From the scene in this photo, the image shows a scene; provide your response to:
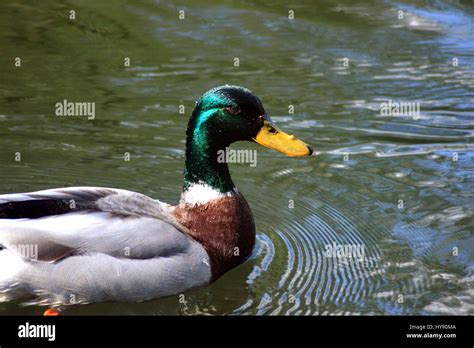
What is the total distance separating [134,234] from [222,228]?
0.76m

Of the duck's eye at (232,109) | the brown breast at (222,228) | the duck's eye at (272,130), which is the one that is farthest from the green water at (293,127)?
the duck's eye at (232,109)

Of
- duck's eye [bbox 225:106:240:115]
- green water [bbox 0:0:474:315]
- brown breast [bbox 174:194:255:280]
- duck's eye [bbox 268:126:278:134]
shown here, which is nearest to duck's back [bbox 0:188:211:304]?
green water [bbox 0:0:474:315]

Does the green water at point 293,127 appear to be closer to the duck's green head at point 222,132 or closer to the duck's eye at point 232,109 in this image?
the duck's green head at point 222,132

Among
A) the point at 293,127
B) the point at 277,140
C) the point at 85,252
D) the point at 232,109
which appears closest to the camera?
the point at 85,252

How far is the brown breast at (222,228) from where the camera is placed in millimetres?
6340

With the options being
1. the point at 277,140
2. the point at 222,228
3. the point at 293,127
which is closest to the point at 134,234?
the point at 222,228

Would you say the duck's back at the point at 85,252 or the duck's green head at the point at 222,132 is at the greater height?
the duck's green head at the point at 222,132

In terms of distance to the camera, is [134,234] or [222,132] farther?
[222,132]

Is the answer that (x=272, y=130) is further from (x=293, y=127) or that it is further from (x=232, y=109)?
(x=293, y=127)

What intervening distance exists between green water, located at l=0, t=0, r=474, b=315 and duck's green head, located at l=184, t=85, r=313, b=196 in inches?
28.2

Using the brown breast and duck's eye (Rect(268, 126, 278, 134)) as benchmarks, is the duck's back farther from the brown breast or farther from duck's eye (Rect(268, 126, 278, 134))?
duck's eye (Rect(268, 126, 278, 134))

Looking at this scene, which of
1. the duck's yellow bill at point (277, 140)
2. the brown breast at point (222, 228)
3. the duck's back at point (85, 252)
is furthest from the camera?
the duck's yellow bill at point (277, 140)

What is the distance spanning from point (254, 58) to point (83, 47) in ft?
6.42

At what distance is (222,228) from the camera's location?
6445 millimetres
